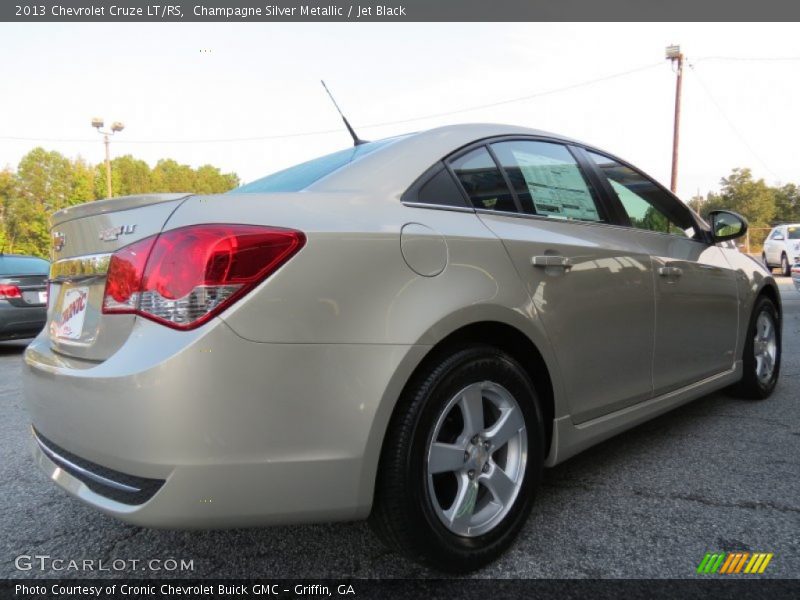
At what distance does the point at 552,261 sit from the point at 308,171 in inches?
38.7

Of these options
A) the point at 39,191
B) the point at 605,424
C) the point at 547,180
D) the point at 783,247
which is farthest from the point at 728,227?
the point at 39,191

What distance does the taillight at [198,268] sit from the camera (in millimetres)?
1449

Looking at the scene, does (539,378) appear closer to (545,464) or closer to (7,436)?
(545,464)

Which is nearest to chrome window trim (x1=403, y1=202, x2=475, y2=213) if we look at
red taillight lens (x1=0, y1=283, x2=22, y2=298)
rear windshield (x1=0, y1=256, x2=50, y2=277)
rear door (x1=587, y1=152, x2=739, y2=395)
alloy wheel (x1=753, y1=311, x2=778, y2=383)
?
rear door (x1=587, y1=152, x2=739, y2=395)

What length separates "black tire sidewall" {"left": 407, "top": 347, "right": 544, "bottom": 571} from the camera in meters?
1.67

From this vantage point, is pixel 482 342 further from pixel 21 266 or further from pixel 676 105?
pixel 676 105

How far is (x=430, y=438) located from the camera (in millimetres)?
1706

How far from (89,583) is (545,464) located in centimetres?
159

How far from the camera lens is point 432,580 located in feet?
5.89

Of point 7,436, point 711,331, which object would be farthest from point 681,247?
point 7,436

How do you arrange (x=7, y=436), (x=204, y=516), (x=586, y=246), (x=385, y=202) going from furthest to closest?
(x=7, y=436), (x=586, y=246), (x=385, y=202), (x=204, y=516)

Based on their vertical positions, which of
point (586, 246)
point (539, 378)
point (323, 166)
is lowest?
point (539, 378)

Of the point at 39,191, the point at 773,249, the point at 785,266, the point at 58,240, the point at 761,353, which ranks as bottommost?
the point at 785,266

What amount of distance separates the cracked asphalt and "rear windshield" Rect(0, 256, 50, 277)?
501cm
